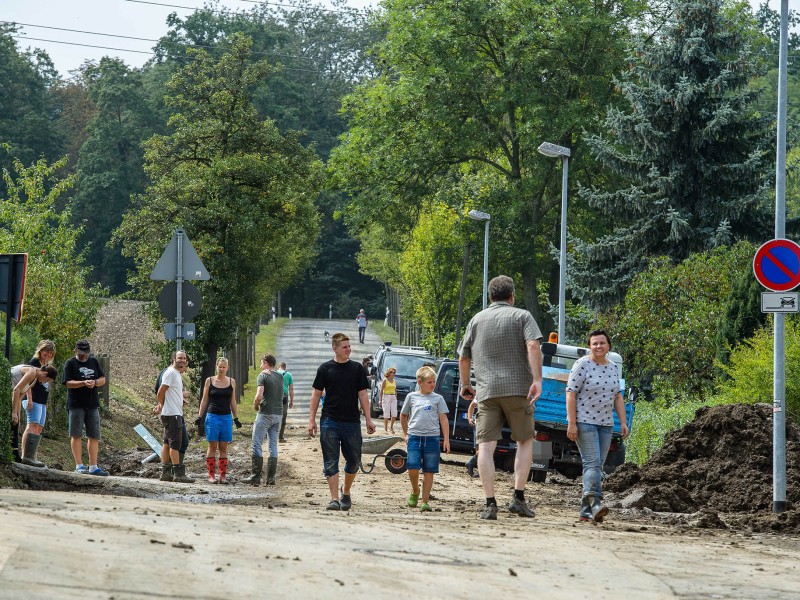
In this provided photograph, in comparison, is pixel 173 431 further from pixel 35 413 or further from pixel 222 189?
pixel 222 189

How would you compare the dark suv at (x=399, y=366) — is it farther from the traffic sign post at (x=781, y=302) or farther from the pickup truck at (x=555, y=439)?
the traffic sign post at (x=781, y=302)

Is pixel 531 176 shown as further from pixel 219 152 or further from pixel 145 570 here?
pixel 145 570

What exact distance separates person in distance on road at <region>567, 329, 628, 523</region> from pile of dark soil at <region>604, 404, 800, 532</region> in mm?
2664

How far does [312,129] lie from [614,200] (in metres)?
69.9

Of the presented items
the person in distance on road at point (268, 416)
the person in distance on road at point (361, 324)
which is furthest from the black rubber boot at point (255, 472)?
the person in distance on road at point (361, 324)

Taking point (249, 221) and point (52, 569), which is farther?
point (249, 221)

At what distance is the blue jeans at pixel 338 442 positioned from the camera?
1325 centimetres

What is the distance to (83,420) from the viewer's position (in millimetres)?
17734

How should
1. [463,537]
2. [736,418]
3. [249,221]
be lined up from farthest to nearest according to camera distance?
[249,221] < [736,418] < [463,537]

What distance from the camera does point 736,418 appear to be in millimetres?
17781

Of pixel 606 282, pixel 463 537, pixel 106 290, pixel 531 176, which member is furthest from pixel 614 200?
pixel 463 537

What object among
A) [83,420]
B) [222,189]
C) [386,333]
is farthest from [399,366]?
[386,333]

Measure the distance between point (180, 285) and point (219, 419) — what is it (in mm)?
1862

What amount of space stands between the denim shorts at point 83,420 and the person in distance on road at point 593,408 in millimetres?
7672
